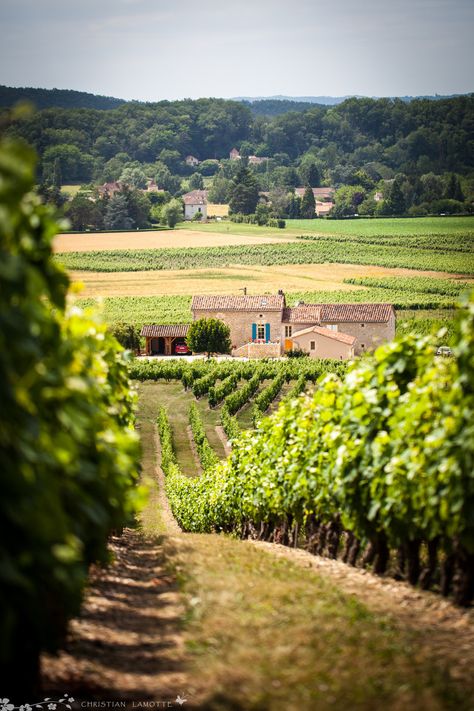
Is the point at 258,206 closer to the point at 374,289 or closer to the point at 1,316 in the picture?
the point at 374,289

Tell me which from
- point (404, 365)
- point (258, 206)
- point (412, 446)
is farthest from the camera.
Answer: point (258, 206)

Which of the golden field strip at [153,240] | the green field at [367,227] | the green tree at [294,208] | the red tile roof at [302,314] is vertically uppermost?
the green tree at [294,208]

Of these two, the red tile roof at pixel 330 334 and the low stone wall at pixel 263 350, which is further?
the low stone wall at pixel 263 350

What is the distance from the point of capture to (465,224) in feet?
431

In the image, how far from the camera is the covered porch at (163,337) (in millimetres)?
67750

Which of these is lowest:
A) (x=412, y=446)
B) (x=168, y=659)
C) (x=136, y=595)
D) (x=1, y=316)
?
(x=136, y=595)

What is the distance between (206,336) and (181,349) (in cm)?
445

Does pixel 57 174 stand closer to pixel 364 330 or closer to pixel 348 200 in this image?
pixel 348 200

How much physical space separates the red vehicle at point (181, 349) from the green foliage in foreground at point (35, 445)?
61.0 metres

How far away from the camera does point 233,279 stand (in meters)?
100

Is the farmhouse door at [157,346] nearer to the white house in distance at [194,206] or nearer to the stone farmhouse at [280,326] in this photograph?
the stone farmhouse at [280,326]

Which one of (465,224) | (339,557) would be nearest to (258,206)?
(465,224)

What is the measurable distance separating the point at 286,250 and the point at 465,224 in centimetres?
2818

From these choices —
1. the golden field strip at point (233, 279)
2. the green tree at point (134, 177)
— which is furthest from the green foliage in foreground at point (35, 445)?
the green tree at point (134, 177)
